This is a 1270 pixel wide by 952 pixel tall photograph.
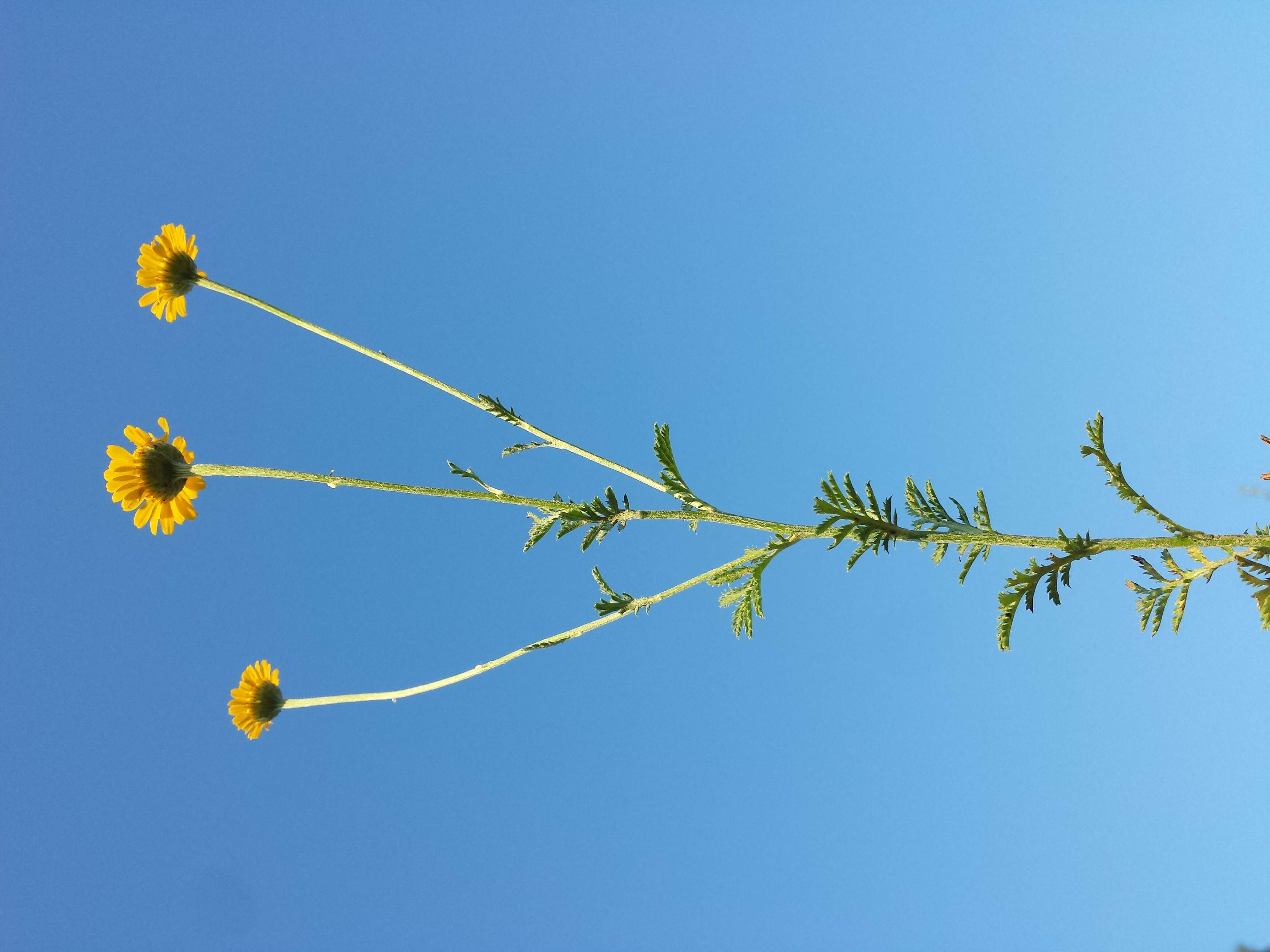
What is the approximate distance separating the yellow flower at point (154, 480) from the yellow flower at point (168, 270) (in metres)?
0.86

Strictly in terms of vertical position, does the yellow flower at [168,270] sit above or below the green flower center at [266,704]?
above

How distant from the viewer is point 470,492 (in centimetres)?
324

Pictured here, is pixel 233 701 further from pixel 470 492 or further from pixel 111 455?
pixel 470 492

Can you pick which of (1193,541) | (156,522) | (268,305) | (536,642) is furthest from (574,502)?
(1193,541)

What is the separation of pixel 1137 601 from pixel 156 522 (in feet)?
15.3

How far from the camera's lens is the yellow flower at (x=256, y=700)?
12.9ft

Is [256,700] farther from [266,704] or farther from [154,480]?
[154,480]

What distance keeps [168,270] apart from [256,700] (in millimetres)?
2261

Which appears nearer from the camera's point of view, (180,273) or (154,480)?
(154,480)

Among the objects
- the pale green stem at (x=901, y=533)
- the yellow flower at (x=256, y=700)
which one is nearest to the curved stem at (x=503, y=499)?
the pale green stem at (x=901, y=533)

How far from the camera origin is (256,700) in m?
4.01

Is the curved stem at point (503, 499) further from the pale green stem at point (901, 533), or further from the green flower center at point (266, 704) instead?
the green flower center at point (266, 704)

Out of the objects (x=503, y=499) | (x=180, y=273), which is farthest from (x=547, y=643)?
(x=180, y=273)

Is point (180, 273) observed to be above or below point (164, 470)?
above
